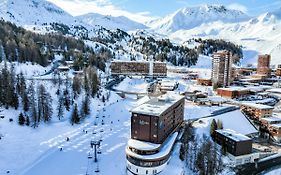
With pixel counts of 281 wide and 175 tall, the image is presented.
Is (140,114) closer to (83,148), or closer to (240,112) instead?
(83,148)

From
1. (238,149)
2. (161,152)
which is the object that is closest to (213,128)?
(238,149)

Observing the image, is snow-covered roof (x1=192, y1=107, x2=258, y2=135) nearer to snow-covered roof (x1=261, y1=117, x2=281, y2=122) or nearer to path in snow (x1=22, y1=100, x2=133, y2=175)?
snow-covered roof (x1=261, y1=117, x2=281, y2=122)

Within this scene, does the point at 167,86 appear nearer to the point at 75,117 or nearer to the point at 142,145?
the point at 75,117

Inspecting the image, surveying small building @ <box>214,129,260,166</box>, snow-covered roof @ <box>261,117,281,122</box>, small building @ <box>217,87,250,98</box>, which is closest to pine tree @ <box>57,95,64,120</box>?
small building @ <box>214,129,260,166</box>

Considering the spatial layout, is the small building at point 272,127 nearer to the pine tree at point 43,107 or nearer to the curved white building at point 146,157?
the curved white building at point 146,157

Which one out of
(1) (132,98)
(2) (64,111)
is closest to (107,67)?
(1) (132,98)

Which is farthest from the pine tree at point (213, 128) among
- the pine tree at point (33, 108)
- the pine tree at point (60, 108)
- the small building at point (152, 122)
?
the pine tree at point (33, 108)
